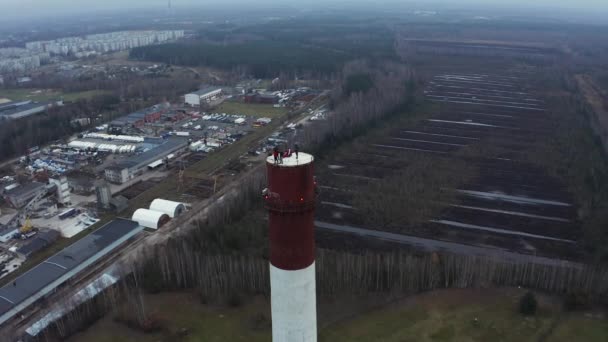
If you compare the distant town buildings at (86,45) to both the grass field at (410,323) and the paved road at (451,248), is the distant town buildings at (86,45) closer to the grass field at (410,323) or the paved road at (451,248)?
the paved road at (451,248)

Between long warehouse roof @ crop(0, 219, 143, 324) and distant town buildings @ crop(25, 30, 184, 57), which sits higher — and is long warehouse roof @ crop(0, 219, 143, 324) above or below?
below

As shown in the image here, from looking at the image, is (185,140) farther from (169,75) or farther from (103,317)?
(169,75)

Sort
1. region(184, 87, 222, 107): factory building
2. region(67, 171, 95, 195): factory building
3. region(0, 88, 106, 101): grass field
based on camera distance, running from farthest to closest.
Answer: region(0, 88, 106, 101): grass field, region(184, 87, 222, 107): factory building, region(67, 171, 95, 195): factory building

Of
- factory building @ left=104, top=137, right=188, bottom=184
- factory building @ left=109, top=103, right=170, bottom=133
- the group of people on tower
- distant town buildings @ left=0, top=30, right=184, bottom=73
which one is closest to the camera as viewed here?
the group of people on tower

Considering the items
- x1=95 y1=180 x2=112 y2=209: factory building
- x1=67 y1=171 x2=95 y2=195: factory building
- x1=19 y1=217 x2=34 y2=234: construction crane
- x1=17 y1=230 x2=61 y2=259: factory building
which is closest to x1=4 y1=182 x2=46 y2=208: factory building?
x1=67 y1=171 x2=95 y2=195: factory building

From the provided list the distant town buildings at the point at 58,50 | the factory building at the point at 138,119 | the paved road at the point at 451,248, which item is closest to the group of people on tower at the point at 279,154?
the paved road at the point at 451,248

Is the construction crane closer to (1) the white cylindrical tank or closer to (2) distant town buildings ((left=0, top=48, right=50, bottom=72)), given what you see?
(1) the white cylindrical tank
